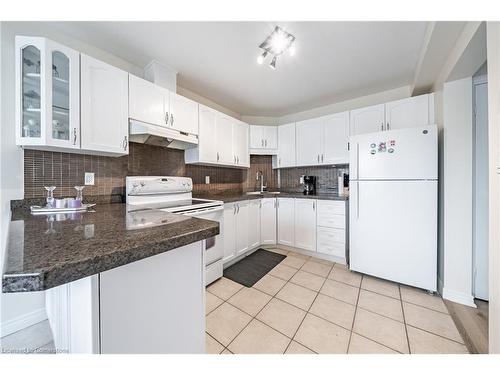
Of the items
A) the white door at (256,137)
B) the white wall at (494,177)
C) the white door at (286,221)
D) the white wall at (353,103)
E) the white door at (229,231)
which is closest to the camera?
the white wall at (494,177)

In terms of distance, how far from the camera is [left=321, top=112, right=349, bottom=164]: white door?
2664 millimetres

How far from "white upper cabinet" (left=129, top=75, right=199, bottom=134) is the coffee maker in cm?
187

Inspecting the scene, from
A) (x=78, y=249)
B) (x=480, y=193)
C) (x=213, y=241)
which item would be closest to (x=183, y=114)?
(x=213, y=241)

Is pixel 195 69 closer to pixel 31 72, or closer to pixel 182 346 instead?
pixel 31 72

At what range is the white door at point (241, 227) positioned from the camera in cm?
251

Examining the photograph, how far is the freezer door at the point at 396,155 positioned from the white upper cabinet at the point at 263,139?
137 centimetres

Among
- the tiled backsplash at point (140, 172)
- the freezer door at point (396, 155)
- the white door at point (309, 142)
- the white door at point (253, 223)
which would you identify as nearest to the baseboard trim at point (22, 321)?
the tiled backsplash at point (140, 172)

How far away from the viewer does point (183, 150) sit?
255cm

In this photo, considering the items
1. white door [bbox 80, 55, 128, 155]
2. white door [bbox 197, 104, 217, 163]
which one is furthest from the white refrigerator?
white door [bbox 80, 55, 128, 155]

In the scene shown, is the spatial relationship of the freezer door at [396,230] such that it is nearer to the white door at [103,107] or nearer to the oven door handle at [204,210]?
the oven door handle at [204,210]

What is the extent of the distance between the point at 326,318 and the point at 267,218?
1.60 m

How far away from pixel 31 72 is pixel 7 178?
77 cm

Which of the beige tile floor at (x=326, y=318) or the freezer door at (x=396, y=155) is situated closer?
the beige tile floor at (x=326, y=318)
